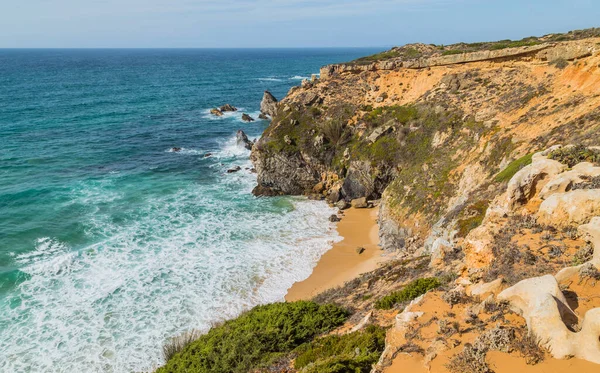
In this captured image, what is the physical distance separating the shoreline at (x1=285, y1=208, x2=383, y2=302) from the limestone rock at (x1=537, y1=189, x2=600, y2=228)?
15.8 metres

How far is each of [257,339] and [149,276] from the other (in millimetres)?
16768

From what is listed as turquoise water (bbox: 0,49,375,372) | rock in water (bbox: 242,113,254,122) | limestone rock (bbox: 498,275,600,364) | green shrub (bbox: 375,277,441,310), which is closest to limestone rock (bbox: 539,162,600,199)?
green shrub (bbox: 375,277,441,310)

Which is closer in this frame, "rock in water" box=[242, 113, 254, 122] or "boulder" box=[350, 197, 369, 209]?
"boulder" box=[350, 197, 369, 209]

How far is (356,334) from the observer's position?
12461 mm

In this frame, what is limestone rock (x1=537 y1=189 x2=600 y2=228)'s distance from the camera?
11.6m

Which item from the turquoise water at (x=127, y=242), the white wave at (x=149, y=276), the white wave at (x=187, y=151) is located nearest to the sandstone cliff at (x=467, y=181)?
the white wave at (x=149, y=276)

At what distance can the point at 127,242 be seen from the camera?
32.6 meters

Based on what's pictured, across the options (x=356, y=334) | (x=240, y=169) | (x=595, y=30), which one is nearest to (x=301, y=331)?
(x=356, y=334)

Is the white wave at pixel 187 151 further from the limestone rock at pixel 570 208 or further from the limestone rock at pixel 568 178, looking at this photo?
the limestone rock at pixel 570 208

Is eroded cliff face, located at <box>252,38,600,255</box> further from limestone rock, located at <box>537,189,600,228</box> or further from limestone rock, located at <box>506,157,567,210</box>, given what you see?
limestone rock, located at <box>537,189,600,228</box>

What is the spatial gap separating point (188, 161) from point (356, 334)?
4735 cm

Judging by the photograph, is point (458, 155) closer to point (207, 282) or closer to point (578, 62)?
point (578, 62)

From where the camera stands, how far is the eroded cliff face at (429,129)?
1023 inches

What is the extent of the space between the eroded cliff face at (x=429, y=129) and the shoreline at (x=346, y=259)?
5.75ft
